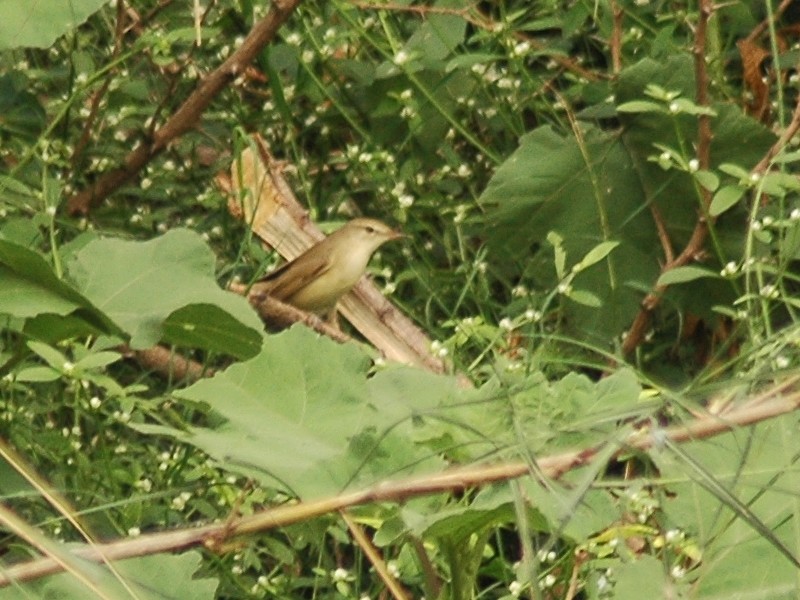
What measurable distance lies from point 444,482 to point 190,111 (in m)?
2.67

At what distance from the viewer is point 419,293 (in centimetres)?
438

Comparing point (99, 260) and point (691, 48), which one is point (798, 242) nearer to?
point (691, 48)

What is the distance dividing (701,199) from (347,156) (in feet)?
3.72

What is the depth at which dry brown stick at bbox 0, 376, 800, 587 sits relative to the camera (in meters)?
1.66

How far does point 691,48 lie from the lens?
3.97 m

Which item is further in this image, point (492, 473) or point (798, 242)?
point (798, 242)

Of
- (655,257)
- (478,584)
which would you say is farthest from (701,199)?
(478,584)

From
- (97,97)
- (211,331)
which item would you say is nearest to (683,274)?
(211,331)

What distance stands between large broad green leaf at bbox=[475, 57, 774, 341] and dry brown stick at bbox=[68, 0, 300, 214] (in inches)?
25.5

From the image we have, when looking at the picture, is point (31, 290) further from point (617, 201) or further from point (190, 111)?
point (617, 201)

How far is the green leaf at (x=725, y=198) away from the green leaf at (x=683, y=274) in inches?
5.1

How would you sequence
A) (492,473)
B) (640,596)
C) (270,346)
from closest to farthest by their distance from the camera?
A: (492,473) < (640,596) < (270,346)

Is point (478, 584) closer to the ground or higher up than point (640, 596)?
closer to the ground

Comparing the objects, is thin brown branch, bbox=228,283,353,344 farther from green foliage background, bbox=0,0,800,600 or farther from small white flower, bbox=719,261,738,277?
small white flower, bbox=719,261,738,277
